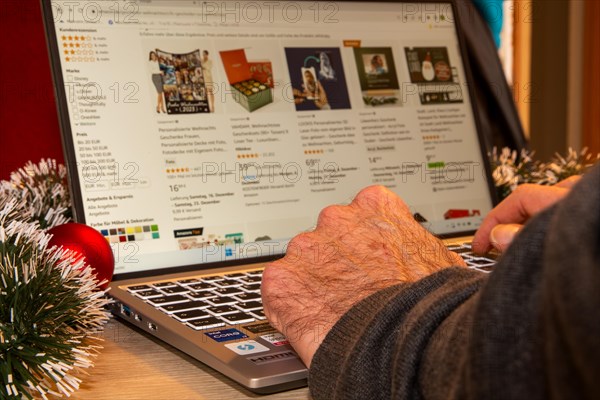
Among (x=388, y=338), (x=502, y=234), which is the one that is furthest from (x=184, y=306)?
(x=502, y=234)

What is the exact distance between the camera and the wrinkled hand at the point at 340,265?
538mm

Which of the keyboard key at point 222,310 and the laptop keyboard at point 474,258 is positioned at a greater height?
the keyboard key at point 222,310

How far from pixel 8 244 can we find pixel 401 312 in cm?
29

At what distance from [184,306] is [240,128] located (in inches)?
11.6

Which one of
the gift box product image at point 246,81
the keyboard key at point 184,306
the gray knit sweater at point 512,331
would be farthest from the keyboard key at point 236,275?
the gray knit sweater at point 512,331

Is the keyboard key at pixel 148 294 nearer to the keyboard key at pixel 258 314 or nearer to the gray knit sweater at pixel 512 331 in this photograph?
the keyboard key at pixel 258 314

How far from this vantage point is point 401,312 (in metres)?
0.45

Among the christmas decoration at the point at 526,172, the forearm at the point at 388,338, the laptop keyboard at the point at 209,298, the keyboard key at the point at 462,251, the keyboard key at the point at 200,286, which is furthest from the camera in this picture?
the christmas decoration at the point at 526,172

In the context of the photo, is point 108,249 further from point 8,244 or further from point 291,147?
point 291,147

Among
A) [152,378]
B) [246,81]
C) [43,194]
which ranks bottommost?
[152,378]

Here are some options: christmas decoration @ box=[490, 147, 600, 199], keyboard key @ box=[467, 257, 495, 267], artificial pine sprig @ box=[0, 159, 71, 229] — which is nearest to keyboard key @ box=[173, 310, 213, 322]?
artificial pine sprig @ box=[0, 159, 71, 229]

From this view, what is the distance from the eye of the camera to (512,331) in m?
0.30

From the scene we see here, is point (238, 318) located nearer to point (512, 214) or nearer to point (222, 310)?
point (222, 310)

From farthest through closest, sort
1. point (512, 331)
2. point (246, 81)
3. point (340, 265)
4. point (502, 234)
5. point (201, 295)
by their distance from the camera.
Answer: point (246, 81), point (502, 234), point (201, 295), point (340, 265), point (512, 331)
